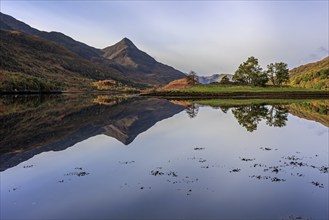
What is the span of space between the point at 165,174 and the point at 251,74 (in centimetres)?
14843

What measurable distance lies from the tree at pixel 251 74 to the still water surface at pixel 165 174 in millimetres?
118745

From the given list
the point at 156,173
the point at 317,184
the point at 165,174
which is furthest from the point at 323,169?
the point at 156,173

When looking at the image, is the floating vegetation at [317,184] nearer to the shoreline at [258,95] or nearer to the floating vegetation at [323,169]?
the floating vegetation at [323,169]

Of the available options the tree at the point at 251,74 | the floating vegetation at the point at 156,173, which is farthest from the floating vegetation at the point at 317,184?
the tree at the point at 251,74

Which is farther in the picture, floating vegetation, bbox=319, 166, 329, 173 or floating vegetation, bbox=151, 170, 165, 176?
floating vegetation, bbox=319, 166, 329, 173

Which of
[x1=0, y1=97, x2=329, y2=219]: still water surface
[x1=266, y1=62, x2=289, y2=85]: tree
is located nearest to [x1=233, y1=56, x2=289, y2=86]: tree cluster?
[x1=266, y1=62, x2=289, y2=85]: tree

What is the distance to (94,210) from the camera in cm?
1588

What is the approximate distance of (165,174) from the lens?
22.8 meters

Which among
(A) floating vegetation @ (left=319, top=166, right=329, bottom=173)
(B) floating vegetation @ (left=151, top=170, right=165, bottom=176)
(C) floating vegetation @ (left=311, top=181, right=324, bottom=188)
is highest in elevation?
(A) floating vegetation @ (left=319, top=166, right=329, bottom=173)

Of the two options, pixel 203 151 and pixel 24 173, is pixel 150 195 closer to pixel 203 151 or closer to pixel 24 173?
pixel 24 173

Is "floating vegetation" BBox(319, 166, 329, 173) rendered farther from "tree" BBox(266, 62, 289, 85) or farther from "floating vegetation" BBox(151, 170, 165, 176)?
"tree" BBox(266, 62, 289, 85)

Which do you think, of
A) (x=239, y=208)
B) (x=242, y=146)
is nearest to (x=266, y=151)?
(x=242, y=146)

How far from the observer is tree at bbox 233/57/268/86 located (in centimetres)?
15812

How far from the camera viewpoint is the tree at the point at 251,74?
15812cm
